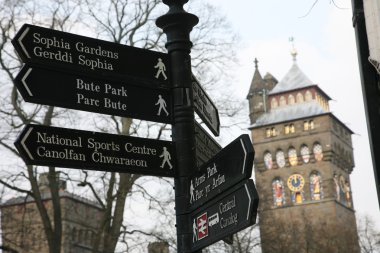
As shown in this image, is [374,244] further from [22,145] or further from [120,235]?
[22,145]

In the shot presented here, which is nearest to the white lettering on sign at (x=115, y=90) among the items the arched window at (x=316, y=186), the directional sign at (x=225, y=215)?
the directional sign at (x=225, y=215)

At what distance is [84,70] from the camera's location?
5.35 m

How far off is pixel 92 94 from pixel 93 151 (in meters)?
0.38

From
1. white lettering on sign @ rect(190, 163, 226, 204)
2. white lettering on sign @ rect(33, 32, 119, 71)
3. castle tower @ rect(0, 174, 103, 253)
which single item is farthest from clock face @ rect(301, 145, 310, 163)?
white lettering on sign @ rect(190, 163, 226, 204)

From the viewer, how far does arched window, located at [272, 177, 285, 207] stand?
94000 millimetres

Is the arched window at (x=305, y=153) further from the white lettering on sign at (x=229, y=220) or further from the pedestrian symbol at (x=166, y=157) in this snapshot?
the white lettering on sign at (x=229, y=220)

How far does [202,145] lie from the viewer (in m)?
5.66

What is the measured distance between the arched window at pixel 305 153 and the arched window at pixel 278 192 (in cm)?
392

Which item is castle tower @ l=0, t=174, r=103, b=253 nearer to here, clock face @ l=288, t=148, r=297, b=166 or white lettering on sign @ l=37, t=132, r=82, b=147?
white lettering on sign @ l=37, t=132, r=82, b=147

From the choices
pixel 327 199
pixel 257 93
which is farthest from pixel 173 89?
pixel 257 93

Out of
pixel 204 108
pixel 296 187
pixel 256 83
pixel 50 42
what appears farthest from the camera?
pixel 256 83

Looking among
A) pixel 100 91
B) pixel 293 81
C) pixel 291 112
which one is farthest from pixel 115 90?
pixel 293 81

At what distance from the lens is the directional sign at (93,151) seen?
504 centimetres

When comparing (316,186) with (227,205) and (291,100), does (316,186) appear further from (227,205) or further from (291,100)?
(227,205)
